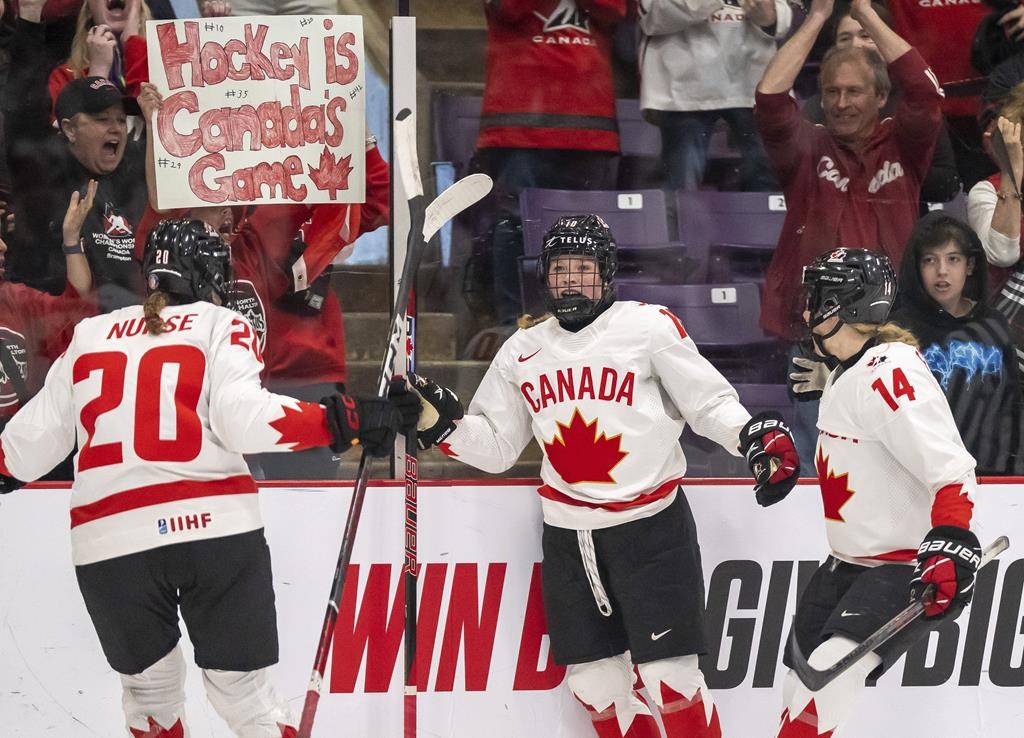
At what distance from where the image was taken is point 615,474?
3.20m

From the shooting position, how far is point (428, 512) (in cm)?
346

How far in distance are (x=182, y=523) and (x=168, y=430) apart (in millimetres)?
217

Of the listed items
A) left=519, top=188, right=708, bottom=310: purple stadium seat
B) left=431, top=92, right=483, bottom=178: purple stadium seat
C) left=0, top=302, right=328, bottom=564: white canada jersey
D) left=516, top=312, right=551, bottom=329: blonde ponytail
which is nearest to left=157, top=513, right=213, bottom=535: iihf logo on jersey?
left=0, top=302, right=328, bottom=564: white canada jersey

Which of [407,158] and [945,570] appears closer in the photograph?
[945,570]

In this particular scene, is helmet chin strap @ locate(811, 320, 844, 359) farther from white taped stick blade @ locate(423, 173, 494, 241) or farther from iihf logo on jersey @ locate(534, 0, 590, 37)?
iihf logo on jersey @ locate(534, 0, 590, 37)

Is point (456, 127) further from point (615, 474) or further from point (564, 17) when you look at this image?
point (615, 474)

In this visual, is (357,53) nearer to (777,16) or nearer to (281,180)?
(281,180)

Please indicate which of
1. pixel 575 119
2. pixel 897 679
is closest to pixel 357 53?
pixel 575 119

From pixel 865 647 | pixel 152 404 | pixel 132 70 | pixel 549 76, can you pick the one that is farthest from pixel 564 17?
pixel 865 647

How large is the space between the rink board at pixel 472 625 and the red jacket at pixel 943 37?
46.7 inches

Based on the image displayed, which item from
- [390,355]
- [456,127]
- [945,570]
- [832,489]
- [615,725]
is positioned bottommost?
[615,725]

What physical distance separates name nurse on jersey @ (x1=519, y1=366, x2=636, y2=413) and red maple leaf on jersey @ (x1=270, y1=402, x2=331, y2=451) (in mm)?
641

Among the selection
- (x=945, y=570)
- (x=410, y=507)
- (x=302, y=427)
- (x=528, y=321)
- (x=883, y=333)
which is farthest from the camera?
(x=528, y=321)

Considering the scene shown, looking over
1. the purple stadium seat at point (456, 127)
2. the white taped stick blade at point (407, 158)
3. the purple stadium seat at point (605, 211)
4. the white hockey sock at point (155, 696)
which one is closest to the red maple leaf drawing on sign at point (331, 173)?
the purple stadium seat at point (456, 127)
